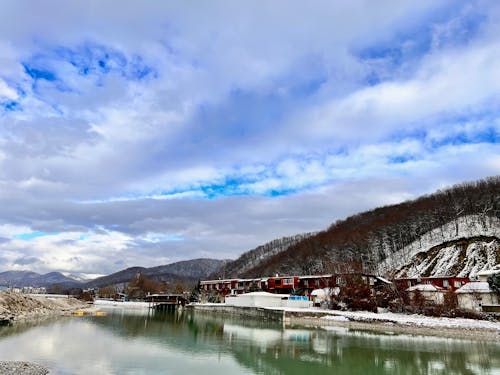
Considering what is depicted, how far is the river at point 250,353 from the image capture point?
A: 19812 mm

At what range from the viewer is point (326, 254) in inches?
4269

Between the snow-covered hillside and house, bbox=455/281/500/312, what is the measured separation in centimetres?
3147

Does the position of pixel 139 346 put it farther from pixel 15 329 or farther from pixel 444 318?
pixel 444 318

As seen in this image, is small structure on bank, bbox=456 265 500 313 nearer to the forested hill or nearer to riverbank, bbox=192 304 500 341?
riverbank, bbox=192 304 500 341

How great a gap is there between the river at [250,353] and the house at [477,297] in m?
15.0

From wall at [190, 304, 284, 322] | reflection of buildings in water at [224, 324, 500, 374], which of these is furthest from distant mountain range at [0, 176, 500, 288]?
reflection of buildings in water at [224, 324, 500, 374]

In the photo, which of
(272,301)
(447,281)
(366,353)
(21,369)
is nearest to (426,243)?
(447,281)

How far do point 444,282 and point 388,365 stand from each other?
53.3 metres

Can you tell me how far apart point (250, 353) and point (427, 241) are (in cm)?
8269

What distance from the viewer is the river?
1981 centimetres

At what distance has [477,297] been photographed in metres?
43.3

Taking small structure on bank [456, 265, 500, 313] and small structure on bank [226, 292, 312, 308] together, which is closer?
small structure on bank [456, 265, 500, 313]

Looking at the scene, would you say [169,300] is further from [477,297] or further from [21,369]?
[21,369]

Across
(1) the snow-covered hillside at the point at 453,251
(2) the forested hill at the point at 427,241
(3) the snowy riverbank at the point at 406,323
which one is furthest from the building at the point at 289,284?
(1) the snow-covered hillside at the point at 453,251
